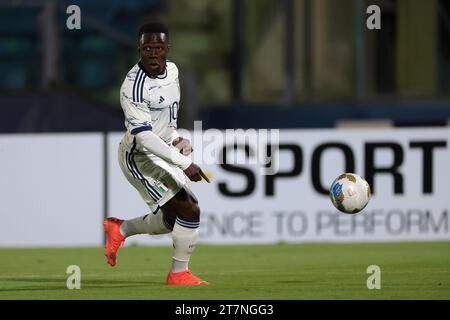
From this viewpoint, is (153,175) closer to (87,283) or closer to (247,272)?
(87,283)

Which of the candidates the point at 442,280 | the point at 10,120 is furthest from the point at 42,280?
the point at 10,120

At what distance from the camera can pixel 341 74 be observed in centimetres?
2123

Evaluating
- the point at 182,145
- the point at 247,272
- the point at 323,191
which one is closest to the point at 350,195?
the point at 247,272

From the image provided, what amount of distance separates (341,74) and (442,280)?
34.5ft

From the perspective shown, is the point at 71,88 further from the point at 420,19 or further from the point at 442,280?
the point at 442,280

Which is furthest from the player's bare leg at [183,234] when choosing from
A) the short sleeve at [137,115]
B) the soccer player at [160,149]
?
the short sleeve at [137,115]

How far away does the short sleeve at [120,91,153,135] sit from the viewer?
10.5m

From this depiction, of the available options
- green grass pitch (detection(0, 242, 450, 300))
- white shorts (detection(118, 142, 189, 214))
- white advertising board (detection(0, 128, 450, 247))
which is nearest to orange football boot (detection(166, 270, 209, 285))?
green grass pitch (detection(0, 242, 450, 300))

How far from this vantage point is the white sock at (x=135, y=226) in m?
11.3

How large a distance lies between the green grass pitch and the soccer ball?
1.99 ft

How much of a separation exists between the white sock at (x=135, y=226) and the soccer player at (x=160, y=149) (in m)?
0.18

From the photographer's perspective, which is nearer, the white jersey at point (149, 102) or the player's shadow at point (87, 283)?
the white jersey at point (149, 102)

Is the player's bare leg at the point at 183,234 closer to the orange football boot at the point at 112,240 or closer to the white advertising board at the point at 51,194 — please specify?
the orange football boot at the point at 112,240

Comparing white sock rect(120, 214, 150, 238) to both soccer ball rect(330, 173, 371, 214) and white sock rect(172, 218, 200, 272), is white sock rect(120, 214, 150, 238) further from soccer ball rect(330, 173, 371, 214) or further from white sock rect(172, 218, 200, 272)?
soccer ball rect(330, 173, 371, 214)
